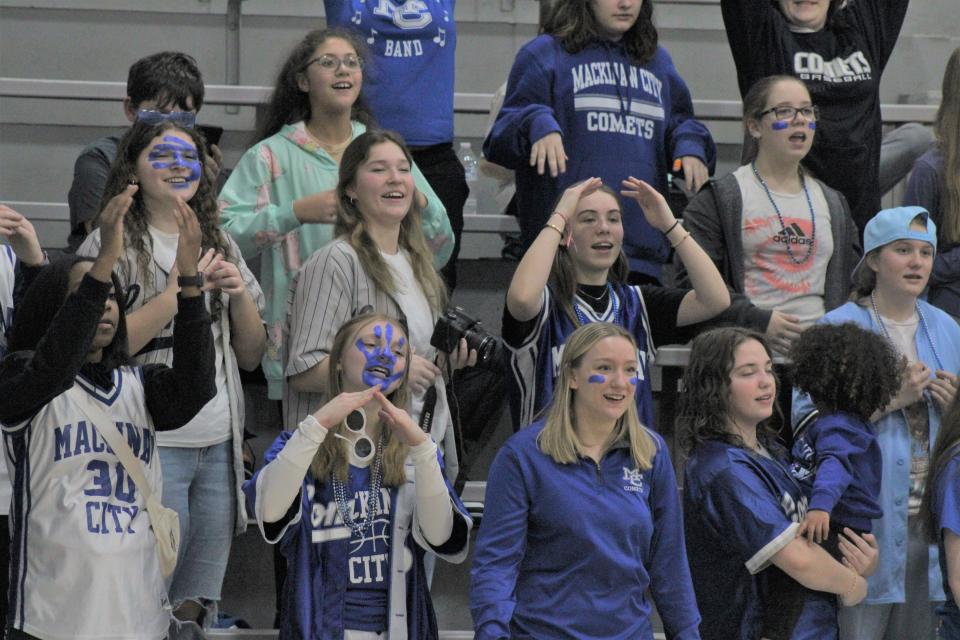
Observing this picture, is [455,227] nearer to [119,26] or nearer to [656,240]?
[656,240]

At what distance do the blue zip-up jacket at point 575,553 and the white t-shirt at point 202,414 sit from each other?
0.84 metres

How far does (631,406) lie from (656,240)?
1.42 meters

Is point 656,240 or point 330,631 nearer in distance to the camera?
point 330,631

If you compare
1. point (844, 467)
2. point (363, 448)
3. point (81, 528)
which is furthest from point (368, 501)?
point (844, 467)

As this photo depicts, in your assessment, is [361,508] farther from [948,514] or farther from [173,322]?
[948,514]

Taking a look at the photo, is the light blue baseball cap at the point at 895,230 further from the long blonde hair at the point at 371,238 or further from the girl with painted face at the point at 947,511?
the long blonde hair at the point at 371,238

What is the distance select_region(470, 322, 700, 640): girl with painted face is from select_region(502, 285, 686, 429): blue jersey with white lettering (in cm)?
42

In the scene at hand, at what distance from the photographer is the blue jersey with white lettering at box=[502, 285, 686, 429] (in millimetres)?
4438

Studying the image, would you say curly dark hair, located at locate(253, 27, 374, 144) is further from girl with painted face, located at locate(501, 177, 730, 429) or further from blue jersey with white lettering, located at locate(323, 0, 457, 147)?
girl with painted face, located at locate(501, 177, 730, 429)

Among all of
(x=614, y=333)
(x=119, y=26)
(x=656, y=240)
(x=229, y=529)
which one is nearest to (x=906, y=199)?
(x=656, y=240)

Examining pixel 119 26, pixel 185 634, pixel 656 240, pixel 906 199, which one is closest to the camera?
pixel 185 634

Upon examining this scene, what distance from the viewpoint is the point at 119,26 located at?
8.09m

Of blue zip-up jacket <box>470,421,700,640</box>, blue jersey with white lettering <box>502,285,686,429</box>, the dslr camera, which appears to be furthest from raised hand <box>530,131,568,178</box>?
blue zip-up jacket <box>470,421,700,640</box>

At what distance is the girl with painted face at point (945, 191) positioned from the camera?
5.42 meters
